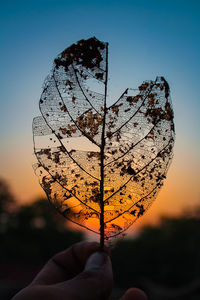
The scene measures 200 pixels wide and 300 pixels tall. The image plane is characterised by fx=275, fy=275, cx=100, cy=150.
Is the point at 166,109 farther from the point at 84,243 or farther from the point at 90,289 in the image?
the point at 90,289

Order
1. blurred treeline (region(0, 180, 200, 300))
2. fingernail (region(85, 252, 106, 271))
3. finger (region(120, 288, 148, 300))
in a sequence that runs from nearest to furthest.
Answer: fingernail (region(85, 252, 106, 271)), finger (region(120, 288, 148, 300)), blurred treeline (region(0, 180, 200, 300))

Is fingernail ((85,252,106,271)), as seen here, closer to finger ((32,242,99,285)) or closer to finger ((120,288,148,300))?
finger ((32,242,99,285))

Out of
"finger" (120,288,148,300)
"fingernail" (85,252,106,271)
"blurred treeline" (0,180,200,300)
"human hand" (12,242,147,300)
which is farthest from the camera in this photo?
"blurred treeline" (0,180,200,300)

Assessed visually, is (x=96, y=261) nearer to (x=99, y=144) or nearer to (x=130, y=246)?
(x=99, y=144)

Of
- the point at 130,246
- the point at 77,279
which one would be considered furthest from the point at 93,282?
the point at 130,246

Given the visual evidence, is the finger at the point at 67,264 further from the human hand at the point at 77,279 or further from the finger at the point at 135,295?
the finger at the point at 135,295

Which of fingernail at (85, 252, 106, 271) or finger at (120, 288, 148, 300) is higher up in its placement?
fingernail at (85, 252, 106, 271)

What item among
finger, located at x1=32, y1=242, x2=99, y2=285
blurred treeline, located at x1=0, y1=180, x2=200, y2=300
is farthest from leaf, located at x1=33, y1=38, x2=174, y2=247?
blurred treeline, located at x1=0, y1=180, x2=200, y2=300
